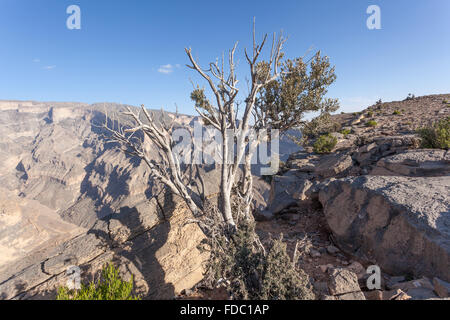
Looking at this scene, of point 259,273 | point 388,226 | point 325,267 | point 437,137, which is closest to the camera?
point 259,273

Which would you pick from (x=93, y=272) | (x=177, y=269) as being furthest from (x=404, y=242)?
(x=93, y=272)

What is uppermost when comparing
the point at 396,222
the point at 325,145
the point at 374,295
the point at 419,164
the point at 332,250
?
the point at 325,145

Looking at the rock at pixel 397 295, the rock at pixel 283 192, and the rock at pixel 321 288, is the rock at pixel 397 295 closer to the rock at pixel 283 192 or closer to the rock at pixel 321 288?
the rock at pixel 321 288

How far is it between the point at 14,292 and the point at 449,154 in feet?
49.5

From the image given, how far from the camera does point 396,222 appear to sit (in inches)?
192

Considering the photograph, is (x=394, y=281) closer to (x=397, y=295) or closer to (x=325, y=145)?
(x=397, y=295)

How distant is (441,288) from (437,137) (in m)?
7.81

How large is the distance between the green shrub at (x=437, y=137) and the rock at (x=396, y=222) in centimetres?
360

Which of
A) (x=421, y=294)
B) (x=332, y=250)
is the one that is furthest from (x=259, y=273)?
(x=332, y=250)

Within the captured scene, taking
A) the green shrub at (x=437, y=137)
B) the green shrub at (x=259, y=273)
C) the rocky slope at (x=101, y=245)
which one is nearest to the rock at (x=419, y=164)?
the green shrub at (x=437, y=137)

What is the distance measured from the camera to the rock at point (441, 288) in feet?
10.6

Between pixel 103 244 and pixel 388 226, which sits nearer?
pixel 388 226

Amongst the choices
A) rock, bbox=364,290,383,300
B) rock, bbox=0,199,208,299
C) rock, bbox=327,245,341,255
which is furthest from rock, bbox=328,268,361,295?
rock, bbox=0,199,208,299

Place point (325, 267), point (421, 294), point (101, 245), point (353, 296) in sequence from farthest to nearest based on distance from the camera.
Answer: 1. point (101, 245)
2. point (325, 267)
3. point (353, 296)
4. point (421, 294)
